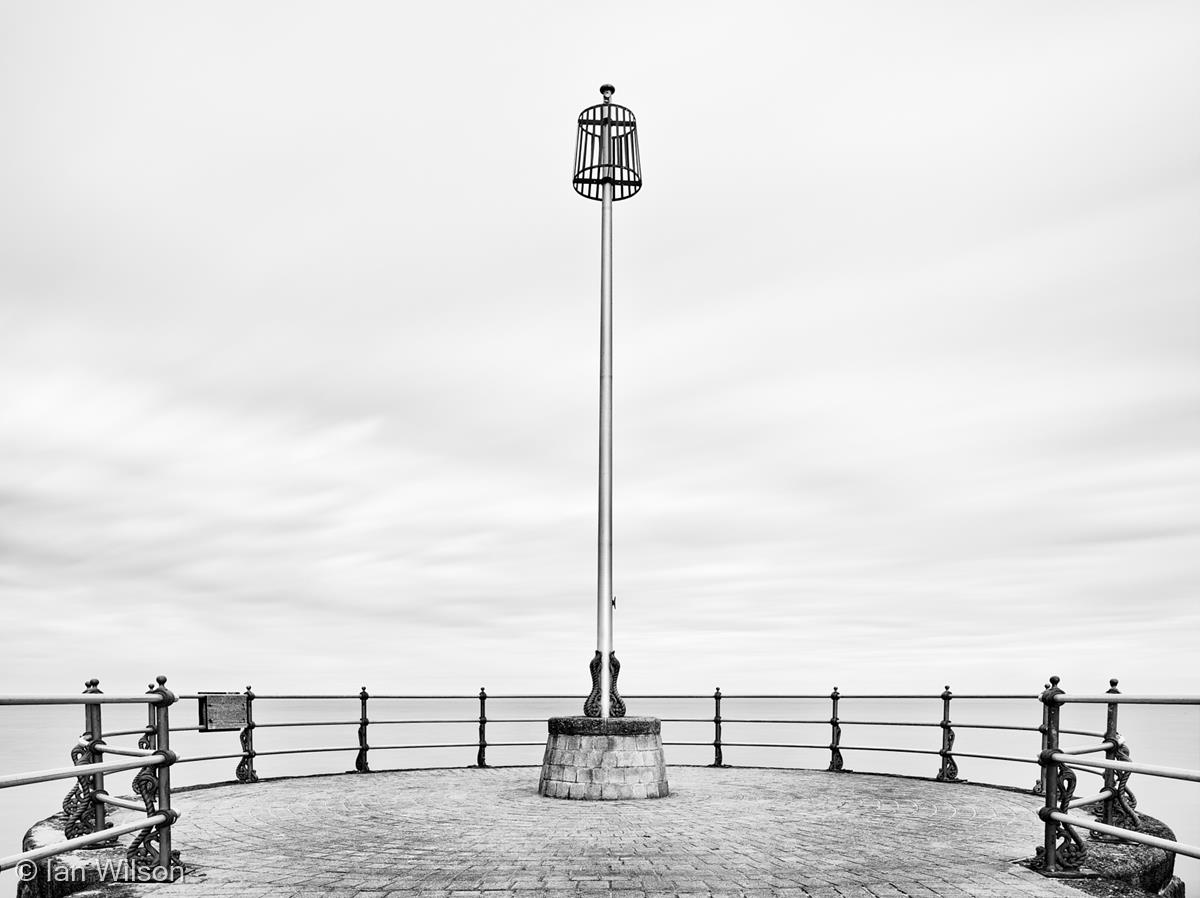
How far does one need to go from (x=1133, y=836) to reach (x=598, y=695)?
24.1 feet

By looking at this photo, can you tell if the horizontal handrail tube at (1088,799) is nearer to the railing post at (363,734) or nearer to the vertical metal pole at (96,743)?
the vertical metal pole at (96,743)

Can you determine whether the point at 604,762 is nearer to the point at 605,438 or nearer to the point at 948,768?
the point at 605,438

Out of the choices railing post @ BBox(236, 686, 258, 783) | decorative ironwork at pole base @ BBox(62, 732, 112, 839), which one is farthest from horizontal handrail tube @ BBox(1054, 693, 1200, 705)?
railing post @ BBox(236, 686, 258, 783)

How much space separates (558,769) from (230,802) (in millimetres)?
3695

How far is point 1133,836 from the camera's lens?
219 inches

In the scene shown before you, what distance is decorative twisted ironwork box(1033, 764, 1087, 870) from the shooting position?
6.82m

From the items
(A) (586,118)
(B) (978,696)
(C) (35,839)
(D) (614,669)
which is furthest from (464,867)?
(A) (586,118)

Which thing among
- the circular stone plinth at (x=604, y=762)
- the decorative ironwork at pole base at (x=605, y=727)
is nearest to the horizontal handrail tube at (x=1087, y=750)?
the decorative ironwork at pole base at (x=605, y=727)

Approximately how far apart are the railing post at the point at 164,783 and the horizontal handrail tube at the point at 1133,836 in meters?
5.74

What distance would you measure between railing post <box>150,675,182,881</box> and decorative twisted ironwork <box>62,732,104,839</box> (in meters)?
0.82

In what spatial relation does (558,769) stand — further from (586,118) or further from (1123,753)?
(586,118)

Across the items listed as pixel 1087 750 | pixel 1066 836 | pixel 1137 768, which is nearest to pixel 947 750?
pixel 1087 750

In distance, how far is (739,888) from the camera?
6.27 metres

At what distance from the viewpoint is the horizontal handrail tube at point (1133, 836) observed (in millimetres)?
5043
